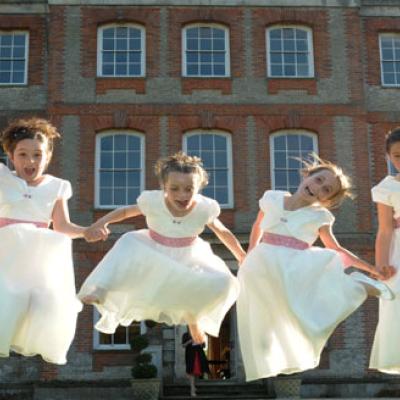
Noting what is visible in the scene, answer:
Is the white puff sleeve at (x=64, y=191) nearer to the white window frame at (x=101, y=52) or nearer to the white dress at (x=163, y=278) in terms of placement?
the white dress at (x=163, y=278)

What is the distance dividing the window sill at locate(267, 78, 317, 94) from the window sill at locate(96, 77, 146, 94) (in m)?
3.03

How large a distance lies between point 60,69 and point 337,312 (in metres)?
14.1

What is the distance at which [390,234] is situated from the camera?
23.4 ft

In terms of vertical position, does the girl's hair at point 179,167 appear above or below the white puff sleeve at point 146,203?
above

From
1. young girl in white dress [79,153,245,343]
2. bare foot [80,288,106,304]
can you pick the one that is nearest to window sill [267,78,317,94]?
young girl in white dress [79,153,245,343]

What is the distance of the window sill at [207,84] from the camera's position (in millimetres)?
19516

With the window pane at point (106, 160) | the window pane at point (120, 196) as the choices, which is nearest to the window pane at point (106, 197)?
the window pane at point (120, 196)

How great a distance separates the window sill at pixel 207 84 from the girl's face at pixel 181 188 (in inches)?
504

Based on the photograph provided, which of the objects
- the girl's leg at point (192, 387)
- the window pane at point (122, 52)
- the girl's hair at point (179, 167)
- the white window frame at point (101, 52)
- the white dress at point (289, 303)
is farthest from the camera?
the window pane at point (122, 52)

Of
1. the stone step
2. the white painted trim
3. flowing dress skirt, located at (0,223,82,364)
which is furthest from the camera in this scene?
the white painted trim

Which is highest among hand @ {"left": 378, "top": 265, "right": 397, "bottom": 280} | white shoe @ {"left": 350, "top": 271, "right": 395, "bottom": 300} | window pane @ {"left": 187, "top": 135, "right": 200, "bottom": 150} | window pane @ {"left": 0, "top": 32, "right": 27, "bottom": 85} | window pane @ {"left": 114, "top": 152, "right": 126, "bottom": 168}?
window pane @ {"left": 0, "top": 32, "right": 27, "bottom": 85}

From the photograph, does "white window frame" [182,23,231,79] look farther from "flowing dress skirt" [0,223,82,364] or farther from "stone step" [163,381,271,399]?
"flowing dress skirt" [0,223,82,364]

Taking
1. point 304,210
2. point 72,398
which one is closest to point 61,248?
point 304,210

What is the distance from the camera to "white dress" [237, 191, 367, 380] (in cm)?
660
